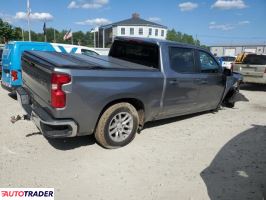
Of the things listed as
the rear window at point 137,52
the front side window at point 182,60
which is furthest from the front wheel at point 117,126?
the front side window at point 182,60

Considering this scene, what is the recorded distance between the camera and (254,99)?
10094 mm

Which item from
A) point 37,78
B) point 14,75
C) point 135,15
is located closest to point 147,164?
point 37,78

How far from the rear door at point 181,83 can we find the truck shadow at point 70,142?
157 cm

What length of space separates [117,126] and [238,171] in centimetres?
204

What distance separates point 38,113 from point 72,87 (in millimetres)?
796

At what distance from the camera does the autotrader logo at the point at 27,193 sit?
3311 mm

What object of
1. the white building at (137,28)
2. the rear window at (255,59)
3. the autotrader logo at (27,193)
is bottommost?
the autotrader logo at (27,193)

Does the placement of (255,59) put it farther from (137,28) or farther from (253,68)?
(137,28)

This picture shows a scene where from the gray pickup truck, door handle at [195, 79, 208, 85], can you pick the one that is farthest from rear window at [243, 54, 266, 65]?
door handle at [195, 79, 208, 85]

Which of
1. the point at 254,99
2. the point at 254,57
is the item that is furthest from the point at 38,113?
the point at 254,57

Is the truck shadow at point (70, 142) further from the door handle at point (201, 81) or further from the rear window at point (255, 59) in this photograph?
the rear window at point (255, 59)

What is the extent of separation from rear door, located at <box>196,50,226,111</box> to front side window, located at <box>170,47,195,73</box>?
9.7 inches

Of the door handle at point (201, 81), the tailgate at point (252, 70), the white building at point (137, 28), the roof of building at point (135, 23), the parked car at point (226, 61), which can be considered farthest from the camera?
the roof of building at point (135, 23)

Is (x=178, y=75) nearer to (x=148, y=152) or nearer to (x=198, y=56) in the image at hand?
(x=198, y=56)
